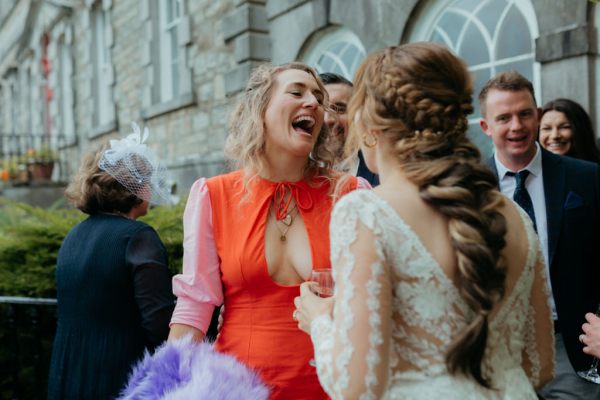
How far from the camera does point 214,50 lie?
376 inches

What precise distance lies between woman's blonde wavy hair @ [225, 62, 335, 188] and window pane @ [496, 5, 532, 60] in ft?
11.3

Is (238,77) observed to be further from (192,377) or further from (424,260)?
(424,260)

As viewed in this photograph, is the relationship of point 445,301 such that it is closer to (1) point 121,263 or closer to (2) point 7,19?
(1) point 121,263

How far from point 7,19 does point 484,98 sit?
25.5 meters

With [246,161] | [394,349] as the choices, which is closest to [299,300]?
[394,349]

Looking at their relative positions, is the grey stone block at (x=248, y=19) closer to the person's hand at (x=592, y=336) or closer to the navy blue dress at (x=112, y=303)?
the navy blue dress at (x=112, y=303)

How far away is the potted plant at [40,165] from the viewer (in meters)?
14.4

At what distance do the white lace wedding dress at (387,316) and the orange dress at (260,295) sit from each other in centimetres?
67

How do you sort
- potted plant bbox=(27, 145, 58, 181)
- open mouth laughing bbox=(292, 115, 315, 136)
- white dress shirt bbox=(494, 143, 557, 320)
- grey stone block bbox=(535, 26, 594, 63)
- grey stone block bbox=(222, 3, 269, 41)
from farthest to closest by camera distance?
potted plant bbox=(27, 145, 58, 181) < grey stone block bbox=(222, 3, 269, 41) < grey stone block bbox=(535, 26, 594, 63) < white dress shirt bbox=(494, 143, 557, 320) < open mouth laughing bbox=(292, 115, 315, 136)

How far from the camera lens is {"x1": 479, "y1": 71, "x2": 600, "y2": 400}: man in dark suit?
9.01ft

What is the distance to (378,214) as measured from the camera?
57.0 inches

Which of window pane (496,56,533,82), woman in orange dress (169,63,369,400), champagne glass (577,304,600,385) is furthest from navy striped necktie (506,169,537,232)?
window pane (496,56,533,82)

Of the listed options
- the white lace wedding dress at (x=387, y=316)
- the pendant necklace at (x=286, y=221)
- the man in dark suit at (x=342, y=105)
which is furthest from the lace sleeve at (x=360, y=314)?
the man in dark suit at (x=342, y=105)

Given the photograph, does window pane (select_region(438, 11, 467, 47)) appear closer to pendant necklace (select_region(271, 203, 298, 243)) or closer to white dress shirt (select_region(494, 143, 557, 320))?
white dress shirt (select_region(494, 143, 557, 320))
